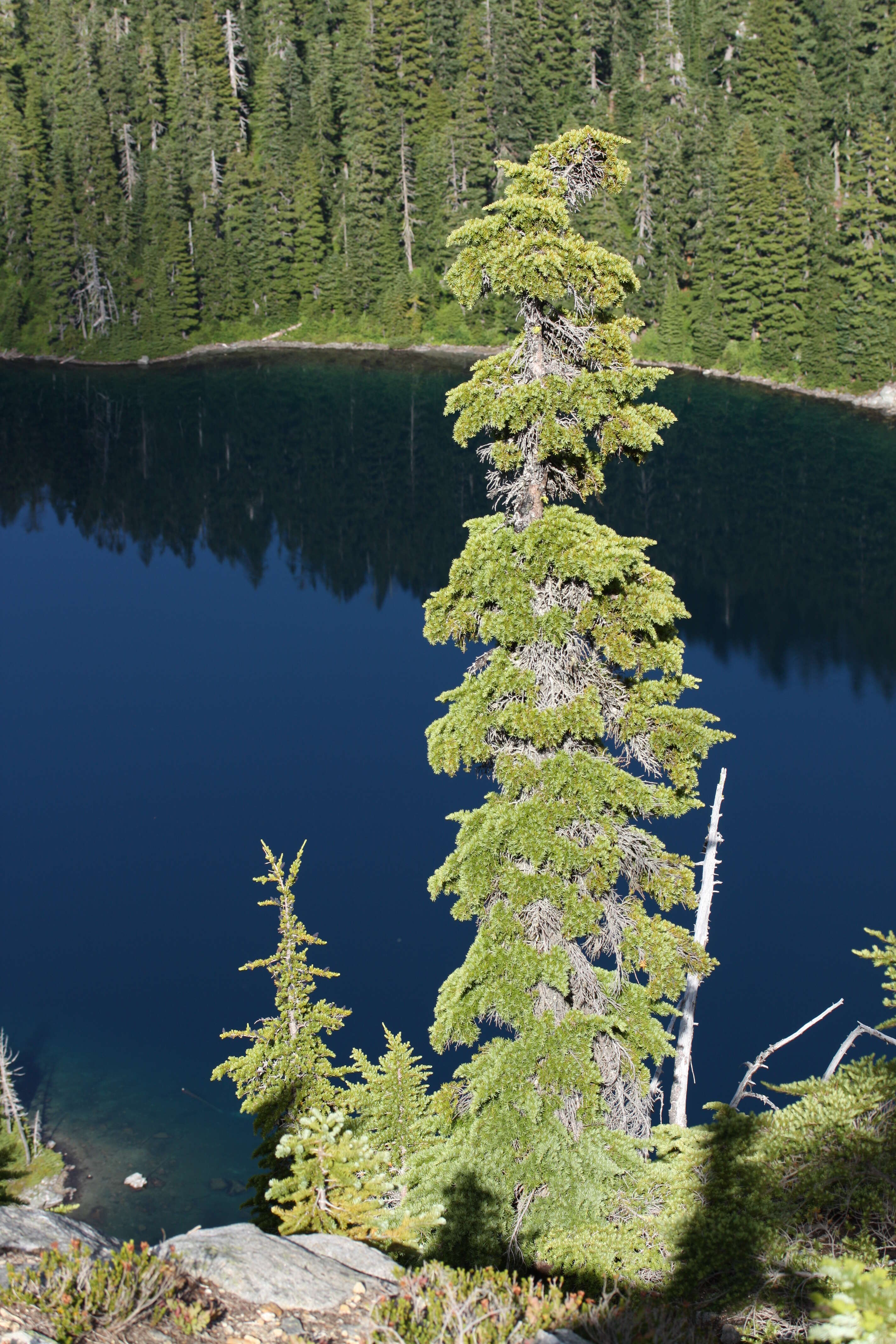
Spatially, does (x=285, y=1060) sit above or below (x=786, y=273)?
below

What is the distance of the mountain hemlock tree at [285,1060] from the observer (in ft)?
62.9

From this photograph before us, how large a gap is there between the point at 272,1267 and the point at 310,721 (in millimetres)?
40333

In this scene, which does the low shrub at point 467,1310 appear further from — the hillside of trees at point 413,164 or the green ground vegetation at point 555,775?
the hillside of trees at point 413,164

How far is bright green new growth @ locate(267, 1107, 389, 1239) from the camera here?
12312 millimetres

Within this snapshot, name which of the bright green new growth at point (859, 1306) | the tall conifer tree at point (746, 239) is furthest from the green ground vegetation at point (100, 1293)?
the tall conifer tree at point (746, 239)

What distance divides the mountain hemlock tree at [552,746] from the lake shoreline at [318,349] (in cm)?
8185

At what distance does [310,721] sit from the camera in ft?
164

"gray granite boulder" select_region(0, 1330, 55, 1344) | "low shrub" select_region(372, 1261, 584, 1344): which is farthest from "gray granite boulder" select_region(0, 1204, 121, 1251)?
"low shrub" select_region(372, 1261, 584, 1344)

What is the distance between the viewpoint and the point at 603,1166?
15.0 m

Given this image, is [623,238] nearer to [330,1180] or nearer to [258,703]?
[258,703]

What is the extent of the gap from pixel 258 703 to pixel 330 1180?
40.2 m

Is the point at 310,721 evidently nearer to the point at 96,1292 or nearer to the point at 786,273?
the point at 96,1292

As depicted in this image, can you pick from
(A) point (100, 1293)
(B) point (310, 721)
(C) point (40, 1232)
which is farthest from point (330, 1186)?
(B) point (310, 721)

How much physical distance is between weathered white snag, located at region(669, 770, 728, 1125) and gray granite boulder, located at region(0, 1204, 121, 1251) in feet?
35.9
